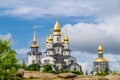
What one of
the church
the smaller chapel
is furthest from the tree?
the smaller chapel

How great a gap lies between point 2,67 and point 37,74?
9456 millimetres

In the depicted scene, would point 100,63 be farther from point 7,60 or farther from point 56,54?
point 7,60

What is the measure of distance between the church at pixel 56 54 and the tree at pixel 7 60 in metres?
81.0

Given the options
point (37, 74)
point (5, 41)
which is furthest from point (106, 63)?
point (5, 41)

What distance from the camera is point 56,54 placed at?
131m

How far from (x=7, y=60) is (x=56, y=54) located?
282ft

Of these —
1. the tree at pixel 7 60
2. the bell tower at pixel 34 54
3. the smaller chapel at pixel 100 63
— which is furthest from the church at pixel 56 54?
the tree at pixel 7 60

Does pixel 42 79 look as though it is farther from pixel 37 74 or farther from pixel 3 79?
pixel 3 79

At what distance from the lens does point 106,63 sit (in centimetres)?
13825

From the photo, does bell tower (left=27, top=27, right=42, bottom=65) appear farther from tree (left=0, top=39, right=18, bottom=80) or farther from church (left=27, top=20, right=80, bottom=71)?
tree (left=0, top=39, right=18, bottom=80)

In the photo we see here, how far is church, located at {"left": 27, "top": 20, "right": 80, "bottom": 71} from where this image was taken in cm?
12888

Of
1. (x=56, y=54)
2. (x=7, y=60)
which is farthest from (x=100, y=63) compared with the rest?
(x=7, y=60)

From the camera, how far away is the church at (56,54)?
129 m

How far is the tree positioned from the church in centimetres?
8099
